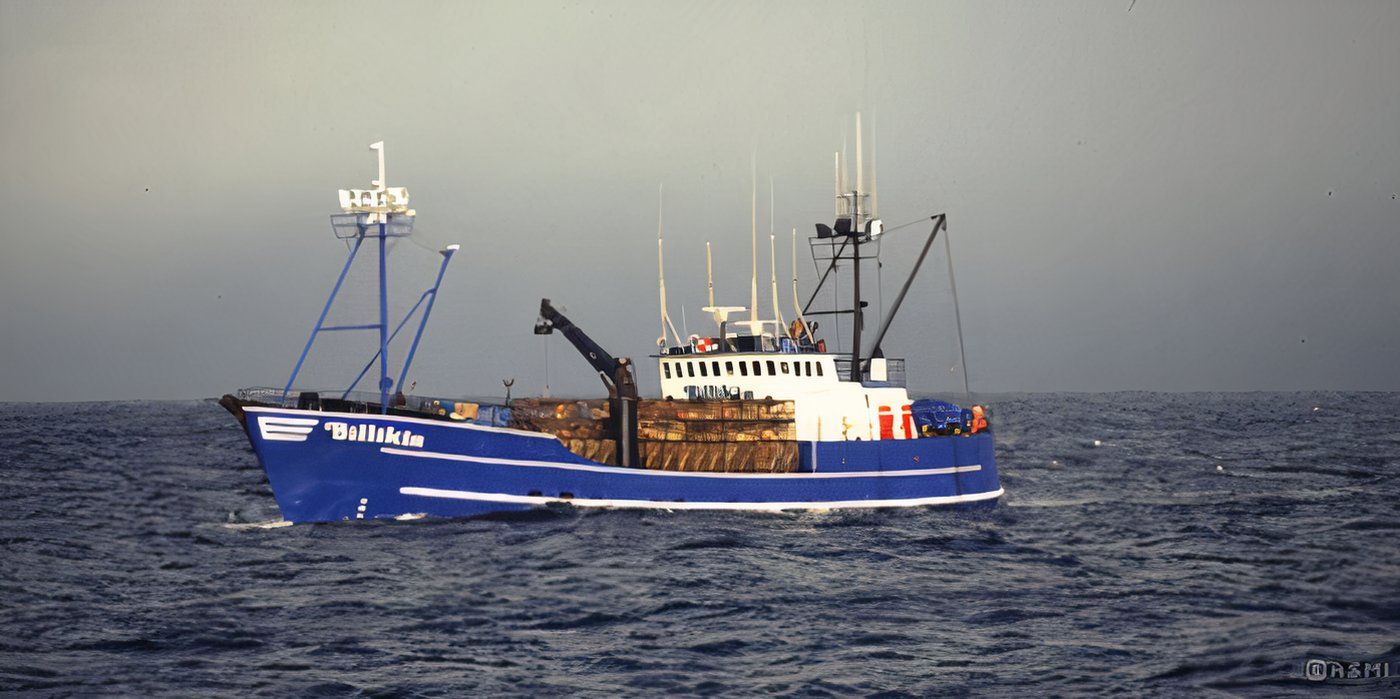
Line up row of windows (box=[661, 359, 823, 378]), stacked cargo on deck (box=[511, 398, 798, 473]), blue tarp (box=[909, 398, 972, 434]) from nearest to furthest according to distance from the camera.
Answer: stacked cargo on deck (box=[511, 398, 798, 473]) < row of windows (box=[661, 359, 823, 378]) < blue tarp (box=[909, 398, 972, 434])

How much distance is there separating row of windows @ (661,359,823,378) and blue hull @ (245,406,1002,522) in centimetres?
296

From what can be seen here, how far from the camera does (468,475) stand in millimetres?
38188

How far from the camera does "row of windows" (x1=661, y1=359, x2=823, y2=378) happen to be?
43.1m

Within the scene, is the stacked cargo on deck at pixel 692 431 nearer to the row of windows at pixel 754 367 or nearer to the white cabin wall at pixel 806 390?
the white cabin wall at pixel 806 390

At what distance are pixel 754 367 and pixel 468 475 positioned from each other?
10836 mm

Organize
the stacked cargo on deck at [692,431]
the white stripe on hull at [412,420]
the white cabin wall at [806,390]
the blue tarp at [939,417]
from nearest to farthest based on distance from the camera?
the white stripe on hull at [412,420], the stacked cargo on deck at [692,431], the white cabin wall at [806,390], the blue tarp at [939,417]

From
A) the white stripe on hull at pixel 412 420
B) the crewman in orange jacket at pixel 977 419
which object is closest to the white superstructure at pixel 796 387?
the crewman in orange jacket at pixel 977 419

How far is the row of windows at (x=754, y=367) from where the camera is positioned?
43125mm

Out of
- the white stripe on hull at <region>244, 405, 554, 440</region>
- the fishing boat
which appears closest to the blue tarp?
the fishing boat

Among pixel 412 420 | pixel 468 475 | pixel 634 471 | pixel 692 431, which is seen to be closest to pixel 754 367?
pixel 692 431

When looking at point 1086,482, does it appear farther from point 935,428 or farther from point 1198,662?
point 1198,662

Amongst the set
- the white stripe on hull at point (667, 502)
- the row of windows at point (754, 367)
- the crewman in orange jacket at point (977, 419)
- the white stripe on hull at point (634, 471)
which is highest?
the row of windows at point (754, 367)

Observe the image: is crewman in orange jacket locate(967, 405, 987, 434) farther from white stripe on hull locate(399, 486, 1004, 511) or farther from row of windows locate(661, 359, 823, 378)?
row of windows locate(661, 359, 823, 378)

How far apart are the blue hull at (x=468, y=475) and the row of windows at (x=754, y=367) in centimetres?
296
